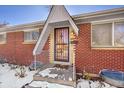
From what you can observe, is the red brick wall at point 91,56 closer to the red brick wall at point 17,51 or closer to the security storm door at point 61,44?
the security storm door at point 61,44

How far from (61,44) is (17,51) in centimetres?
141

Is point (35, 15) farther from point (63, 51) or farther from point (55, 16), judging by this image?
point (63, 51)

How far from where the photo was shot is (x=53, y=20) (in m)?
3.90

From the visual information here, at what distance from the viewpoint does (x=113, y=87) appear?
329cm

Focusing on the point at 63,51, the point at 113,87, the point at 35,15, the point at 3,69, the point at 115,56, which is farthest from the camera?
the point at 63,51

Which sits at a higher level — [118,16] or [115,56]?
[118,16]

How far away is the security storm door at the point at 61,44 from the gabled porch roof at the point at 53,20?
15.4 inches

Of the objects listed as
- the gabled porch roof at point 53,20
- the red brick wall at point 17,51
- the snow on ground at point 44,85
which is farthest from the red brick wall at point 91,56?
the red brick wall at point 17,51

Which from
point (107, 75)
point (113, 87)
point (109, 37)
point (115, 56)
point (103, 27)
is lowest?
point (113, 87)

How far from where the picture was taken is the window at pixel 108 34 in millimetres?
3512

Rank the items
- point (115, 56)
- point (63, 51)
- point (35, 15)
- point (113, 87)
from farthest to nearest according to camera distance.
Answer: point (63, 51) < point (35, 15) < point (115, 56) < point (113, 87)

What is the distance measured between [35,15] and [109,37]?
2.04 metres

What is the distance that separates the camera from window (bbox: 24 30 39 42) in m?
4.43

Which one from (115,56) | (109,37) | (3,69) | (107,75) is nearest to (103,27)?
(109,37)
